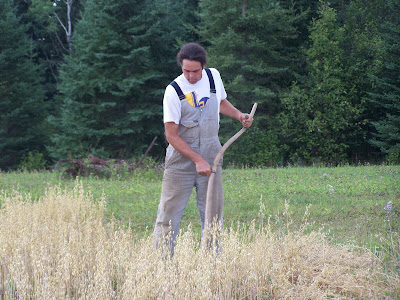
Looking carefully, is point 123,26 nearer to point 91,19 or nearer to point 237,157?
point 91,19

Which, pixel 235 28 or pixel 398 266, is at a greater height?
pixel 235 28

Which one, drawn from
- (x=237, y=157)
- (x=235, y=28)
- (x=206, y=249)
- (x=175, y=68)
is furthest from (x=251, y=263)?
(x=175, y=68)

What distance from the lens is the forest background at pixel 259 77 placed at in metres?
23.5

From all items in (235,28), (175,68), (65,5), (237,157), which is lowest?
(237,157)

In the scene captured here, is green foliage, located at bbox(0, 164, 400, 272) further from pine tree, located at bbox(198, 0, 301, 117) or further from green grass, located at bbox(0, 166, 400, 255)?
pine tree, located at bbox(198, 0, 301, 117)

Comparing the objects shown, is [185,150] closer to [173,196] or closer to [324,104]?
[173,196]

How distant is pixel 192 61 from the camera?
488 cm

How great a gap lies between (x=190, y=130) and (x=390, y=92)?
1922cm

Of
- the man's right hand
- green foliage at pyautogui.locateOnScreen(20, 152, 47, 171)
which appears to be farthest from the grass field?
green foliage at pyautogui.locateOnScreen(20, 152, 47, 171)

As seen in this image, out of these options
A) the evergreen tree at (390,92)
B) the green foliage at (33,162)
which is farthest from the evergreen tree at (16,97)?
the evergreen tree at (390,92)

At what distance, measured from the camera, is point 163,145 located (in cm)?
2862

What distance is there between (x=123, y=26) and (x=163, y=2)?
2709mm

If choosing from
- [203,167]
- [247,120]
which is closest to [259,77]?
[247,120]

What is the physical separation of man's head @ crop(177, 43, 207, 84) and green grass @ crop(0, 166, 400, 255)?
2.33 meters
